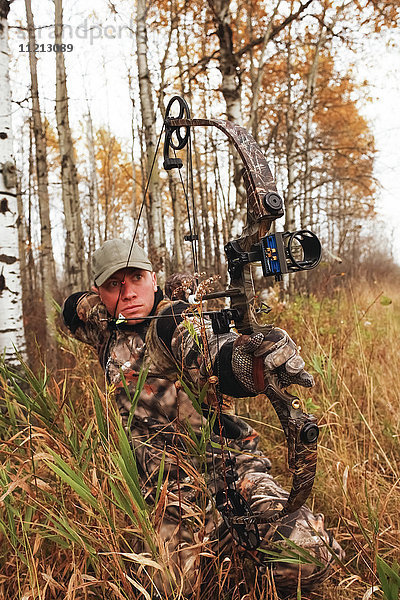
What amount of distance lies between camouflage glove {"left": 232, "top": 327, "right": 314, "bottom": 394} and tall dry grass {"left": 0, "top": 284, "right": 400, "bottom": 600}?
475 mm

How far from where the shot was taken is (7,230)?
136 inches

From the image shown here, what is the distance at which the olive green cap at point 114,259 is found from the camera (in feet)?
6.83

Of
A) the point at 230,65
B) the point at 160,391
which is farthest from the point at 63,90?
the point at 160,391

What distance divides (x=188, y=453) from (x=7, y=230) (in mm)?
2558

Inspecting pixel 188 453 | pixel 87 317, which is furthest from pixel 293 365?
pixel 87 317

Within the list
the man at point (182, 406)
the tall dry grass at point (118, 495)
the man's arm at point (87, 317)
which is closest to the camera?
the tall dry grass at point (118, 495)

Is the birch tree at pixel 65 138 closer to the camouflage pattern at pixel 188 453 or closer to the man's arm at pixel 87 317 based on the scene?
the man's arm at pixel 87 317

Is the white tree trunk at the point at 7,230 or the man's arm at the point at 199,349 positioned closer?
the man's arm at the point at 199,349

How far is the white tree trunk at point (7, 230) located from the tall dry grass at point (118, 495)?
1.65 ft

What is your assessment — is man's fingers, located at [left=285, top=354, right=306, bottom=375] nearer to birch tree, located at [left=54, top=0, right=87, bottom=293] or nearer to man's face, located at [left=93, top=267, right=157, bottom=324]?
man's face, located at [left=93, top=267, right=157, bottom=324]

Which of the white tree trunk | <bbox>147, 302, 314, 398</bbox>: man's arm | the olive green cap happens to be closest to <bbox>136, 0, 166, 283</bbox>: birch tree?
the white tree trunk

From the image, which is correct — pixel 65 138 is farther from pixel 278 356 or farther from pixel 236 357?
pixel 278 356

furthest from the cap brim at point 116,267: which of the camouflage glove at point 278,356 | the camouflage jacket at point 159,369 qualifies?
the camouflage glove at point 278,356

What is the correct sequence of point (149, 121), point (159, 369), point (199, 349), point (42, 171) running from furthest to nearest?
point (42, 171)
point (149, 121)
point (159, 369)
point (199, 349)
